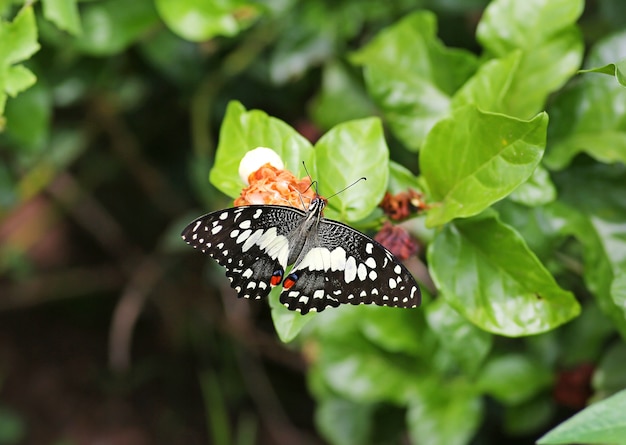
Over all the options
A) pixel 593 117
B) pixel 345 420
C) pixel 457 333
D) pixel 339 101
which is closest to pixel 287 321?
pixel 457 333

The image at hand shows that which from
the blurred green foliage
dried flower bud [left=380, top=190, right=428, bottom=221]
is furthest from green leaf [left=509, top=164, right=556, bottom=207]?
dried flower bud [left=380, top=190, right=428, bottom=221]

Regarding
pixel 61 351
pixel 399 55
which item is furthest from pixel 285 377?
pixel 399 55

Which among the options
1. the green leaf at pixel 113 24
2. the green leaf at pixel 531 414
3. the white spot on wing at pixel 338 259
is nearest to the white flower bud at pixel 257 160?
the white spot on wing at pixel 338 259

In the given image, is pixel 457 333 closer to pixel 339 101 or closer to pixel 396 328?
pixel 396 328

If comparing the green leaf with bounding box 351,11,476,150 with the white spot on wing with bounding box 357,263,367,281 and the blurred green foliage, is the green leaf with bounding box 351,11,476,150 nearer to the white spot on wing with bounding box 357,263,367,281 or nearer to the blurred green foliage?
the blurred green foliage

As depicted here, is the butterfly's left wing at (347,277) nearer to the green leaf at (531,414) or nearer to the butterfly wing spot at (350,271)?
the butterfly wing spot at (350,271)

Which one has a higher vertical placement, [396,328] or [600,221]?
[600,221]
